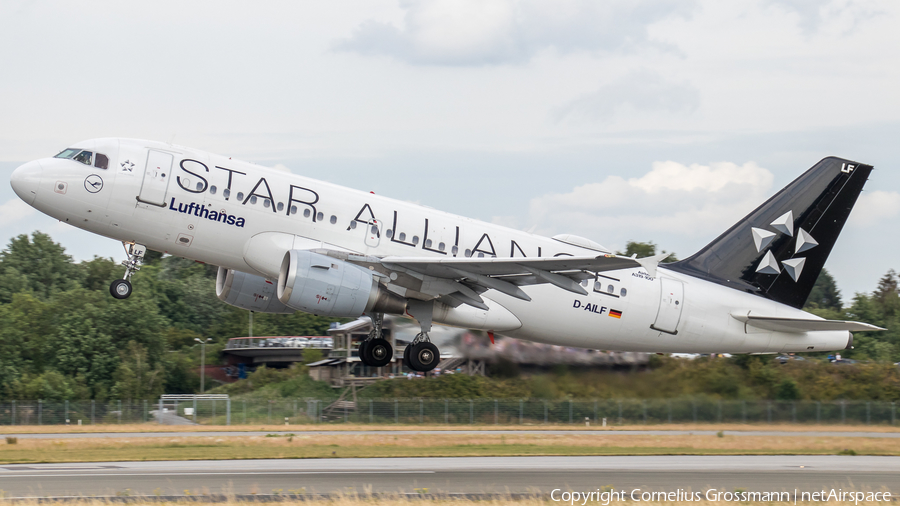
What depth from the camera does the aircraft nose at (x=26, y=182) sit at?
2469 cm

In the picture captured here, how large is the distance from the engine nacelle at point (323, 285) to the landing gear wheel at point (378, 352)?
2751 mm

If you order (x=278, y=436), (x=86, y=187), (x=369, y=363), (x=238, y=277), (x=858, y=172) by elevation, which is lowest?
(x=278, y=436)

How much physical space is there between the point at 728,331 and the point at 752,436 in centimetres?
1057

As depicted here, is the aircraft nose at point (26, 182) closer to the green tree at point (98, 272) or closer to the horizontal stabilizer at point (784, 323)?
the horizontal stabilizer at point (784, 323)

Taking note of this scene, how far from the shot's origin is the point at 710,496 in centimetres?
2242

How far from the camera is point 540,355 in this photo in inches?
1314

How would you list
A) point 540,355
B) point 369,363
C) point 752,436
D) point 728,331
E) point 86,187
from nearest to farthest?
1. point 86,187
2. point 369,363
3. point 728,331
4. point 540,355
5. point 752,436

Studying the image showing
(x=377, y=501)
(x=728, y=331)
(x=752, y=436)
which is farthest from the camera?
(x=752, y=436)

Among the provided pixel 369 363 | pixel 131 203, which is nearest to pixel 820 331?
pixel 369 363

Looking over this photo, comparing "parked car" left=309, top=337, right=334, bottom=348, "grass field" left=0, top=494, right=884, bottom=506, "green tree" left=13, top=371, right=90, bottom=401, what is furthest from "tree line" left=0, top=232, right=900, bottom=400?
"grass field" left=0, top=494, right=884, bottom=506

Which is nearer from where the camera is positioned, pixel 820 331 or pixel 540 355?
pixel 820 331

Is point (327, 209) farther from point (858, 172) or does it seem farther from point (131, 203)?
point (858, 172)

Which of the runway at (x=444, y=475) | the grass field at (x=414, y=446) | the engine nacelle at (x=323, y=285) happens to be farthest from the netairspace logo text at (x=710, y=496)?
the grass field at (x=414, y=446)

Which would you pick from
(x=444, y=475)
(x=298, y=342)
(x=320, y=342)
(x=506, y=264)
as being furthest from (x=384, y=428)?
(x=298, y=342)
